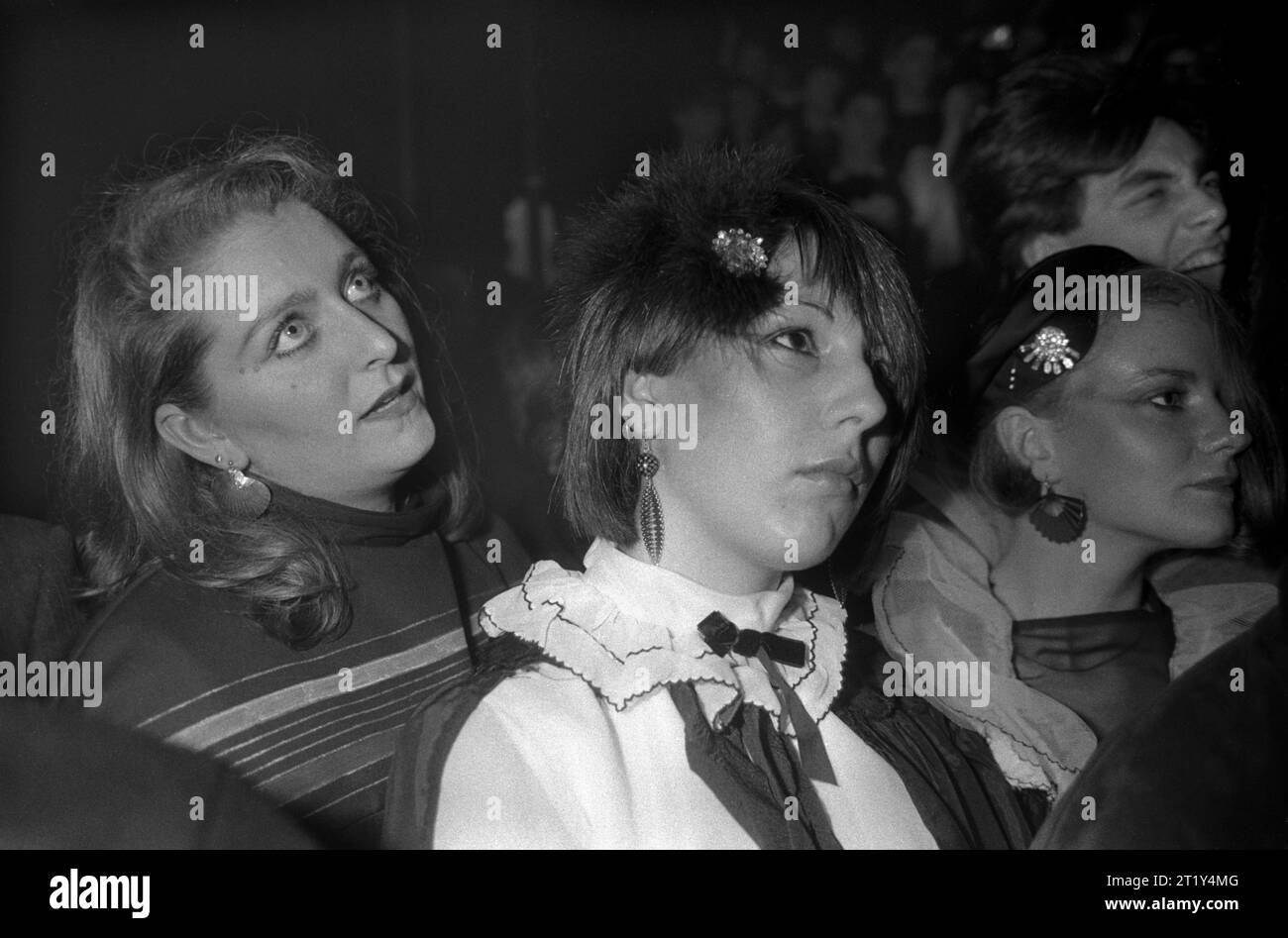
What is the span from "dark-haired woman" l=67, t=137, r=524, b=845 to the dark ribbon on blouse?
38cm

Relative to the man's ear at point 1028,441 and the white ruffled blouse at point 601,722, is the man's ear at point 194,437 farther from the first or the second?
the man's ear at point 1028,441

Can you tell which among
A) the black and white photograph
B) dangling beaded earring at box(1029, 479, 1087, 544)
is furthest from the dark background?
dangling beaded earring at box(1029, 479, 1087, 544)

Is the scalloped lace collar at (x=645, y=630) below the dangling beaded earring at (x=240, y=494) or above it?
below

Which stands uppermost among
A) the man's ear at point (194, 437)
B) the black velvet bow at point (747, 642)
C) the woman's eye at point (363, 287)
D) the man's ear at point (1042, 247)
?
the man's ear at point (1042, 247)

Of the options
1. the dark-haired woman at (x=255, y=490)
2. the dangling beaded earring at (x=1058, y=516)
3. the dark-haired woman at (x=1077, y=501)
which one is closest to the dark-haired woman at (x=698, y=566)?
the dark-haired woman at (x=255, y=490)

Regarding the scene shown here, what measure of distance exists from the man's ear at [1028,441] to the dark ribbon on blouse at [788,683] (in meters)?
0.50

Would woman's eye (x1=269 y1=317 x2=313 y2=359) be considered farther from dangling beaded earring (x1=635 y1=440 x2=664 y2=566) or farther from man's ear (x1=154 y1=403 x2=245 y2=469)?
dangling beaded earring (x1=635 y1=440 x2=664 y2=566)

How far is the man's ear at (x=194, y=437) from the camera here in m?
1.77

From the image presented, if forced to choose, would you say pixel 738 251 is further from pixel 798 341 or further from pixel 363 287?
pixel 363 287

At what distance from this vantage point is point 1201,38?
213 cm
